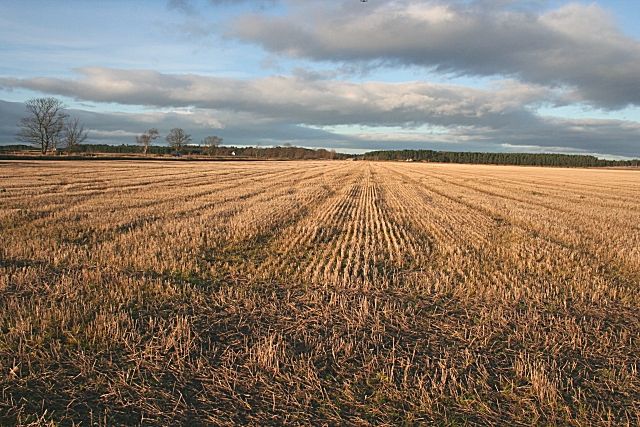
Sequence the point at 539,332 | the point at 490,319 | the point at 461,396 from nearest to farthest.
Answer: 1. the point at 461,396
2. the point at 539,332
3. the point at 490,319

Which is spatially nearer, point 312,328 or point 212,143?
point 312,328

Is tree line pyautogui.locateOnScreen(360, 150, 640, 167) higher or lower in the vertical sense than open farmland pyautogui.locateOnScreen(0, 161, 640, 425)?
higher

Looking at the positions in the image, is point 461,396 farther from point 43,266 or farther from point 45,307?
point 43,266

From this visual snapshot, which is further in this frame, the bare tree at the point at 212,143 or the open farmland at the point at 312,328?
the bare tree at the point at 212,143

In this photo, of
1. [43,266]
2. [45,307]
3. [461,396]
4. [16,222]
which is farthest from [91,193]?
[461,396]

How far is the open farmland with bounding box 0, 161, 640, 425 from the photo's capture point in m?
4.32

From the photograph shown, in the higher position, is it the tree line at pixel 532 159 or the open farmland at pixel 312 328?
the tree line at pixel 532 159

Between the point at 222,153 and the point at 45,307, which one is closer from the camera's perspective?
the point at 45,307

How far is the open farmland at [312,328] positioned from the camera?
170 inches

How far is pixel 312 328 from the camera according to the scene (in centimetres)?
623

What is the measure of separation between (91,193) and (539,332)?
23.5m

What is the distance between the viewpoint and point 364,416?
4172 mm

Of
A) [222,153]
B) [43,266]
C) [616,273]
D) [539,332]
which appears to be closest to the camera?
[539,332]

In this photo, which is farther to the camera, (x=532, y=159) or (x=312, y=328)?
(x=532, y=159)
